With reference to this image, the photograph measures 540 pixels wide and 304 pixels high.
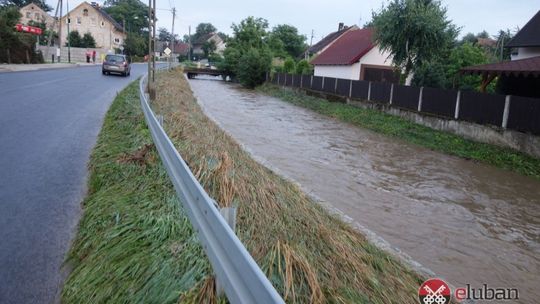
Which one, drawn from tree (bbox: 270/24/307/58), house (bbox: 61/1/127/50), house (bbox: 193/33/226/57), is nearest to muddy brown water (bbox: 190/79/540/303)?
tree (bbox: 270/24/307/58)

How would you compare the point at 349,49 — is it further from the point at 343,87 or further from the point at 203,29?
the point at 203,29

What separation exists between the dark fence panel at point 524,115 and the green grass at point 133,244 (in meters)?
11.7

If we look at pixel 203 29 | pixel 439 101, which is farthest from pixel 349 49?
pixel 203 29

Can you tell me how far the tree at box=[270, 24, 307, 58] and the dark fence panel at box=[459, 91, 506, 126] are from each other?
69.0m

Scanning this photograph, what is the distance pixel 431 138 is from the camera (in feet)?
54.2

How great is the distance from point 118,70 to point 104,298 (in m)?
31.0

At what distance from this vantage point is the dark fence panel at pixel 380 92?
22.5m

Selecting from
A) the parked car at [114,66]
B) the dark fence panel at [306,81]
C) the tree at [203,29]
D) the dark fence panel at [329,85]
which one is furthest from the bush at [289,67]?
the tree at [203,29]

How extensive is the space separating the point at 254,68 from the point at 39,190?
42777 mm

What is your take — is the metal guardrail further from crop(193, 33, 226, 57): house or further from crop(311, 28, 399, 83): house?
crop(193, 33, 226, 57): house

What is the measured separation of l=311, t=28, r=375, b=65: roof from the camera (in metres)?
35.4

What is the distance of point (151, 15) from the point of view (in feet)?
53.4

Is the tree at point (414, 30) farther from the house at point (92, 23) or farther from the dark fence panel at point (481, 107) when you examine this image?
the house at point (92, 23)

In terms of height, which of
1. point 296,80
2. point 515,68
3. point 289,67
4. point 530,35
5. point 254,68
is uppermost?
point 530,35
